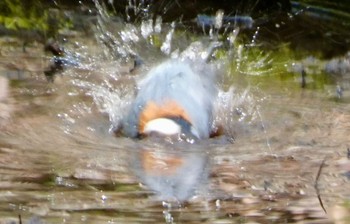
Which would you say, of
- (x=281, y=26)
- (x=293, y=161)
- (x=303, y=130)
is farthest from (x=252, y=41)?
(x=293, y=161)

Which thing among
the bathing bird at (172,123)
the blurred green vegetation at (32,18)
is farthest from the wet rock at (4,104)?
the blurred green vegetation at (32,18)

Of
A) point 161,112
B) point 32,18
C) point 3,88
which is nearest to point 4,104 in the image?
point 3,88

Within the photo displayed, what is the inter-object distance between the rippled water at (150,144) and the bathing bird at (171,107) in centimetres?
7

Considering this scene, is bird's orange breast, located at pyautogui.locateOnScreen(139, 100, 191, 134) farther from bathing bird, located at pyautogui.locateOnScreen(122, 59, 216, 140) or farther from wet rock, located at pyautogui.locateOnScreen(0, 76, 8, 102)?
wet rock, located at pyautogui.locateOnScreen(0, 76, 8, 102)

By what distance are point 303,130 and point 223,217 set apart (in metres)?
1.42

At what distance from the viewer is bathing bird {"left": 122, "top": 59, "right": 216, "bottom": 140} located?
175 inches

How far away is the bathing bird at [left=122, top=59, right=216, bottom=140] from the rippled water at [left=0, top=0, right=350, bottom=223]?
0.07 m

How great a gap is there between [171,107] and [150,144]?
0.21m

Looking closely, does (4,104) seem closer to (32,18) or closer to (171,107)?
(171,107)

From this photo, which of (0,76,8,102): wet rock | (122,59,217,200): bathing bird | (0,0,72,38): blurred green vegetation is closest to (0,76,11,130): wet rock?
(0,76,8,102): wet rock

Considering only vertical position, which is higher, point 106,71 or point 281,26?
point 281,26

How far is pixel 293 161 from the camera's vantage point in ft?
13.8

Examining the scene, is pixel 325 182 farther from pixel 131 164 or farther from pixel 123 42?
pixel 123 42

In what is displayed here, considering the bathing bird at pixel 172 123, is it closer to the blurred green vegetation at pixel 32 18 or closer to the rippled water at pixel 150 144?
the rippled water at pixel 150 144
